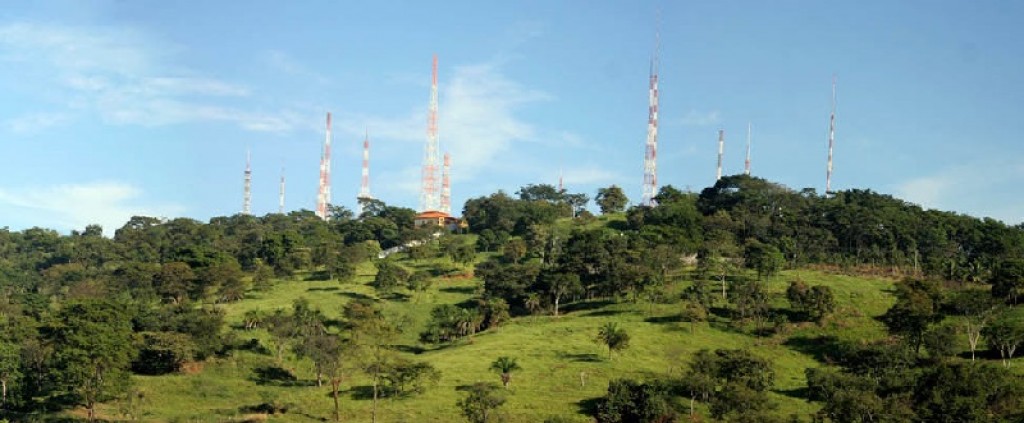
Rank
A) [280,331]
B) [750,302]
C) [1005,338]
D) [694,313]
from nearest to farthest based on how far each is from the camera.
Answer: [1005,338] → [280,331] → [694,313] → [750,302]

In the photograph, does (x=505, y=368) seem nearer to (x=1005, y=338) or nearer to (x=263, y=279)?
(x=1005, y=338)

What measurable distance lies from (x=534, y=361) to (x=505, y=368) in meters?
7.54

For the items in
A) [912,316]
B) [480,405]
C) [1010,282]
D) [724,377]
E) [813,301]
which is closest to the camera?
[480,405]

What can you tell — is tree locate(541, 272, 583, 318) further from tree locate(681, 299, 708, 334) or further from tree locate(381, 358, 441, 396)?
tree locate(381, 358, 441, 396)

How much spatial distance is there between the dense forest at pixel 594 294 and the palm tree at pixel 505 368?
0.82 ft

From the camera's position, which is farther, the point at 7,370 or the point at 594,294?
the point at 594,294

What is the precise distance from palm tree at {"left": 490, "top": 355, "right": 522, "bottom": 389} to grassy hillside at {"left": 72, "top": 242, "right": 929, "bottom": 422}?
34.7 inches

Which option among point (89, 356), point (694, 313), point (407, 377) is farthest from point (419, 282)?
point (89, 356)

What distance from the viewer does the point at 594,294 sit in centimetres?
12862

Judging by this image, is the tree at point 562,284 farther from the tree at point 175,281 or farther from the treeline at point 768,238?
the tree at point 175,281

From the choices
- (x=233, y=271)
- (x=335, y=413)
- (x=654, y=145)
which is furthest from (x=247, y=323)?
(x=654, y=145)

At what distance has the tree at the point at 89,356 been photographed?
3401 inches

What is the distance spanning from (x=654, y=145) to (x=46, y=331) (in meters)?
105

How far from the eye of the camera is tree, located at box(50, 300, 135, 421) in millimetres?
86375
